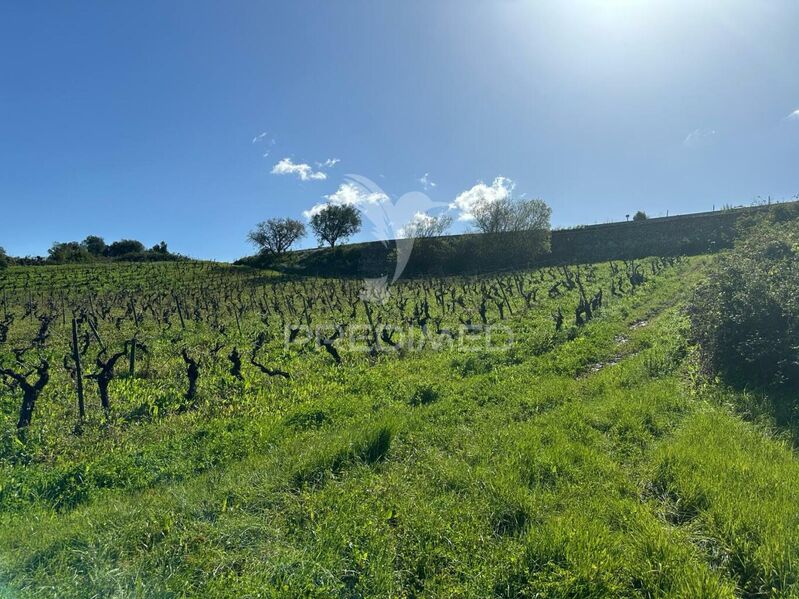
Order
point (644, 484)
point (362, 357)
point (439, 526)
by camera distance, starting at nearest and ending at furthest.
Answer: point (439, 526) < point (644, 484) < point (362, 357)

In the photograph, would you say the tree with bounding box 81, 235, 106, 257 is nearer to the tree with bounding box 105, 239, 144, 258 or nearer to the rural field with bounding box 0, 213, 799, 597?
the tree with bounding box 105, 239, 144, 258

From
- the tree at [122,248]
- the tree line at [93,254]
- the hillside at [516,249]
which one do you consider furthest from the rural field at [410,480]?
the tree at [122,248]

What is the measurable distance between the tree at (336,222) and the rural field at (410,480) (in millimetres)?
57480

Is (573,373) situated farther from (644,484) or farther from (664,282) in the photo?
(664,282)

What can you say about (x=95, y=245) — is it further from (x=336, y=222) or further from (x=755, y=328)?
(x=755, y=328)

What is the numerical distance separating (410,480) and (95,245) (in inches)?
→ 3393

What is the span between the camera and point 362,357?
10141 millimetres

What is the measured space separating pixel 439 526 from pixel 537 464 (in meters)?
1.45

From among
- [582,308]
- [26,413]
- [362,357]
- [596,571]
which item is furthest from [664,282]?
[26,413]

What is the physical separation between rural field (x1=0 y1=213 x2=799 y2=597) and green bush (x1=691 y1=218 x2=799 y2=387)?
42 cm

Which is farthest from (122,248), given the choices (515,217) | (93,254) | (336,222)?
(515,217)

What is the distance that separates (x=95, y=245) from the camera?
226 feet

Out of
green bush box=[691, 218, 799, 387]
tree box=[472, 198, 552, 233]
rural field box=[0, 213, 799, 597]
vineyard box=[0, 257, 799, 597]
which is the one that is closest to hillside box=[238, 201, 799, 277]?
tree box=[472, 198, 552, 233]

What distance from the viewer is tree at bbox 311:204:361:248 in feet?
213
